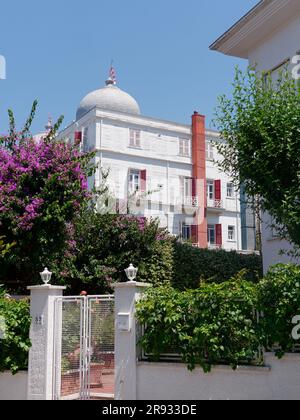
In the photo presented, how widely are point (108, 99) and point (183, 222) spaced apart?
9224 mm

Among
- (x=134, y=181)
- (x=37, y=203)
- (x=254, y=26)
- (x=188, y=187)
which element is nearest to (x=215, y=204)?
(x=188, y=187)

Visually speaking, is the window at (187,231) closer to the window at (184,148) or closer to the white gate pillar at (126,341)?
the window at (184,148)

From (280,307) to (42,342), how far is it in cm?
405

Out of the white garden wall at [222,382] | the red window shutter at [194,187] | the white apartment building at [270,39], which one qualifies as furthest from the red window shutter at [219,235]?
the white garden wall at [222,382]

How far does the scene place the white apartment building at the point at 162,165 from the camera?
32.0 meters

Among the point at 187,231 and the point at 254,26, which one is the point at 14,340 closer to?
the point at 254,26

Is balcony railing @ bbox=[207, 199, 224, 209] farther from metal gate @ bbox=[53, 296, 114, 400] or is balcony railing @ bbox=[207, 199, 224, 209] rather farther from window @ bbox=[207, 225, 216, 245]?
metal gate @ bbox=[53, 296, 114, 400]

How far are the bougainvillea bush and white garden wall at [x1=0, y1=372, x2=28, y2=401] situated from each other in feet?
13.2

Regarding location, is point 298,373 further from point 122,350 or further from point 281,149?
point 281,149

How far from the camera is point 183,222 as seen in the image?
34.5 metres

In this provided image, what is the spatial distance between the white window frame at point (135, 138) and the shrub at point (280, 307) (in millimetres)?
25829

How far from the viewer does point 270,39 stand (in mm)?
14820

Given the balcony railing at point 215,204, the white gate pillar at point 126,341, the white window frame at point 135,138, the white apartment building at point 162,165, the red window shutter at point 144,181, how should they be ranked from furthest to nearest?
the balcony railing at point 215,204, the white window frame at point 135,138, the red window shutter at point 144,181, the white apartment building at point 162,165, the white gate pillar at point 126,341
